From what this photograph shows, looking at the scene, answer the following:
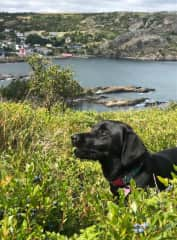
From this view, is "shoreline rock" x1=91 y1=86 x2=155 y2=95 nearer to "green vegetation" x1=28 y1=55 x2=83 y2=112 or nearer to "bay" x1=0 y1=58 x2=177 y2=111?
"bay" x1=0 y1=58 x2=177 y2=111

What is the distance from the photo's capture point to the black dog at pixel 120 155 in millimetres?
5719

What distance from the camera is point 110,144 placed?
19.7ft

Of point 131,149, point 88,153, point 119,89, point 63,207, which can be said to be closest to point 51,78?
point 88,153

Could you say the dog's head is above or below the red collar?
above

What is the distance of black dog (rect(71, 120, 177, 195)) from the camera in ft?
18.8

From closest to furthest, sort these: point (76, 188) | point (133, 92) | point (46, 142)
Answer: point (76, 188) → point (46, 142) → point (133, 92)

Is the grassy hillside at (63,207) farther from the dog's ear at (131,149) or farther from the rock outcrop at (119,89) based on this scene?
the rock outcrop at (119,89)

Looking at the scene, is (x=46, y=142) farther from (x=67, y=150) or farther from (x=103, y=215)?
(x=103, y=215)

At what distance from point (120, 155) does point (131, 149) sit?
18 centimetres

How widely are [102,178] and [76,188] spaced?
1.50m

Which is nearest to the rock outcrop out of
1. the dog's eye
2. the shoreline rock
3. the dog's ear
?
the shoreline rock

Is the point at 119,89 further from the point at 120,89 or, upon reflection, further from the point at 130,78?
the point at 130,78

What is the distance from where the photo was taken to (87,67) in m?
157

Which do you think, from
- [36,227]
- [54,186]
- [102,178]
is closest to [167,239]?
[36,227]
